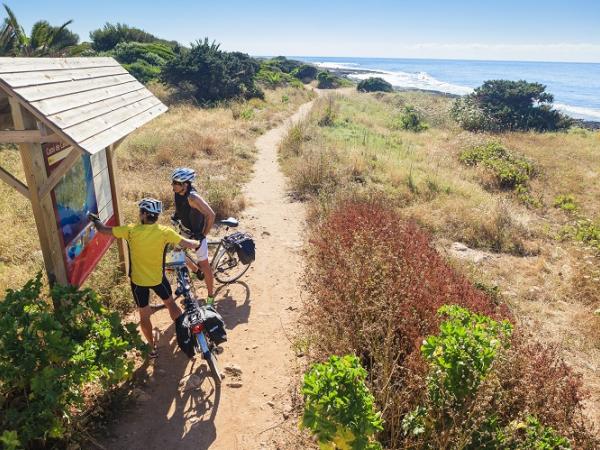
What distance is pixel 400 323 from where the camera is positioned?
492 centimetres

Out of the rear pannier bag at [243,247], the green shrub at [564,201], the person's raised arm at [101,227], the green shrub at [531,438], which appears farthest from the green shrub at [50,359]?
Answer: the green shrub at [564,201]

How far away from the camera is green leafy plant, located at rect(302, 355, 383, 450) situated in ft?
9.04

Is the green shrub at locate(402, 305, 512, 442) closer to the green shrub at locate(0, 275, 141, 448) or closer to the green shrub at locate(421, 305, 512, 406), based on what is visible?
the green shrub at locate(421, 305, 512, 406)

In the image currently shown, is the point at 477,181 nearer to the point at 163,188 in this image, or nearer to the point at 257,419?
the point at 163,188

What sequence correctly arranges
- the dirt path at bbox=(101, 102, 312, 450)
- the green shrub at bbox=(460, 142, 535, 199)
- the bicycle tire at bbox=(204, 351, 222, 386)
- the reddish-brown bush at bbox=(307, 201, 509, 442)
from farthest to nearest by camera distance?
1. the green shrub at bbox=(460, 142, 535, 199)
2. the bicycle tire at bbox=(204, 351, 222, 386)
3. the reddish-brown bush at bbox=(307, 201, 509, 442)
4. the dirt path at bbox=(101, 102, 312, 450)

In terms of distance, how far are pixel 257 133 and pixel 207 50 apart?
14.7m

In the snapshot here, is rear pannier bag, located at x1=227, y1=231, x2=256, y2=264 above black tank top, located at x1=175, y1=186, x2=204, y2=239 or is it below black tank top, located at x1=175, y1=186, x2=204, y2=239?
below

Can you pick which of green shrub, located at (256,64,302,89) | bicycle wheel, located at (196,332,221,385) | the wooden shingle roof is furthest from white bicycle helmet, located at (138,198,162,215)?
green shrub, located at (256,64,302,89)

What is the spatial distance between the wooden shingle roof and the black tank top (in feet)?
3.72

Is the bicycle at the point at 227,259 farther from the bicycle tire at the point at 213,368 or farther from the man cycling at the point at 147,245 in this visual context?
the bicycle tire at the point at 213,368

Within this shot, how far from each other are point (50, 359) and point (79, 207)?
212cm

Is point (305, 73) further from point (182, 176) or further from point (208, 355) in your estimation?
point (208, 355)

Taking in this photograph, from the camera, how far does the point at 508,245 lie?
9.40m

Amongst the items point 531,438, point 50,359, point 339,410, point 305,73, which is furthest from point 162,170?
point 305,73
